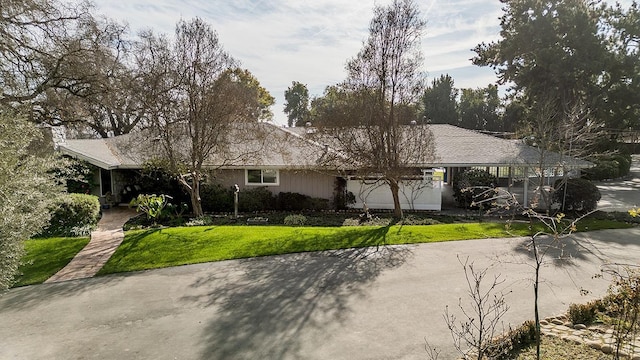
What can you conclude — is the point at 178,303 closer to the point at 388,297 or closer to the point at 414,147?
the point at 388,297

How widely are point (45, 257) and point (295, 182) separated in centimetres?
1059

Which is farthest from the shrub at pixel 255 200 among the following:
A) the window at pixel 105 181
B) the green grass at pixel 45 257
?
the window at pixel 105 181

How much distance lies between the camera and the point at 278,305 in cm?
775

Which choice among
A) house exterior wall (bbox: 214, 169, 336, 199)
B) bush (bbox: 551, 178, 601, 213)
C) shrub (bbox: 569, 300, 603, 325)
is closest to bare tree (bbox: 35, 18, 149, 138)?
house exterior wall (bbox: 214, 169, 336, 199)

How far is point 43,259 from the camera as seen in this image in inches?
431

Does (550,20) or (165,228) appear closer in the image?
(165,228)

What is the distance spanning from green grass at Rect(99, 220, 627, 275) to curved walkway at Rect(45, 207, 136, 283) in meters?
0.28

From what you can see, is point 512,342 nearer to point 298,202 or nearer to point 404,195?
point 404,195

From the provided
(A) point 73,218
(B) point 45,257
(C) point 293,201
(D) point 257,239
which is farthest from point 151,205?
(C) point 293,201

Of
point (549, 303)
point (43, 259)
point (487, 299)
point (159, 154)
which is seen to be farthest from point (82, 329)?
point (159, 154)

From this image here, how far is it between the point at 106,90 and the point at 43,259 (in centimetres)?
653

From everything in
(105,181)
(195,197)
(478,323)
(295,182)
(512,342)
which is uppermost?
(105,181)

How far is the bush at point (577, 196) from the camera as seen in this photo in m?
16.7

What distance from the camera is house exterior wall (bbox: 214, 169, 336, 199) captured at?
18.8 meters
